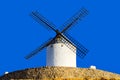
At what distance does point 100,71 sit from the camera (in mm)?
52594

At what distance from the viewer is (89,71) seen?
5184 cm

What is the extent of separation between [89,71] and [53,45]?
195 inches

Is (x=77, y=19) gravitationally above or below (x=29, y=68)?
above

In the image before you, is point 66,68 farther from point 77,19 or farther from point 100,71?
point 77,19

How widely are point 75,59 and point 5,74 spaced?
590 centimetres

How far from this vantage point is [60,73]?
5119 centimetres

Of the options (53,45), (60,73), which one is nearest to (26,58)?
(53,45)

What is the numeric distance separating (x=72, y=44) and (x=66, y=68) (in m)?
4.29

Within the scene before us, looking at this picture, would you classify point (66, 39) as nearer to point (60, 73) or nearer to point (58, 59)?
point (58, 59)

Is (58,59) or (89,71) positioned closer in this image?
(89,71)

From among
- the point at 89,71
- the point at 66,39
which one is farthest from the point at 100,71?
the point at 66,39

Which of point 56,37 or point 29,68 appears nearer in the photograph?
point 29,68

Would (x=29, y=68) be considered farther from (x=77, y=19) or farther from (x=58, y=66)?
(x=77, y=19)

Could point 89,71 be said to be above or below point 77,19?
below
